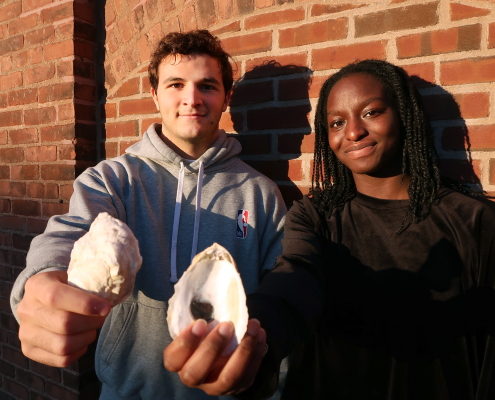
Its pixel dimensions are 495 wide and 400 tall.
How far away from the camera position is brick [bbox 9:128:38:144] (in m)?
2.36

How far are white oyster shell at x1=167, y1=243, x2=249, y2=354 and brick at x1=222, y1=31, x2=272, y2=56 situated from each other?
1339mm

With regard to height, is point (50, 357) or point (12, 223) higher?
point (12, 223)

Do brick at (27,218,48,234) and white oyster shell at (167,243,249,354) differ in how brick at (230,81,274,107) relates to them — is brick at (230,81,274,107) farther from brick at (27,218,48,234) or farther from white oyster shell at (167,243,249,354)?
brick at (27,218,48,234)

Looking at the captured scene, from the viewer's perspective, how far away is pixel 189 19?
1943mm

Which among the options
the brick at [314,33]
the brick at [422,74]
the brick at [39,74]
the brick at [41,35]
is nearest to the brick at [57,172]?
the brick at [39,74]

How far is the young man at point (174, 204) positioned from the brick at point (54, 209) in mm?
854

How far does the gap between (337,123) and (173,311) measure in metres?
0.98

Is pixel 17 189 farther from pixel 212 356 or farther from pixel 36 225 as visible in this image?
pixel 212 356

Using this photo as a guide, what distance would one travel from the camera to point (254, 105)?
1855 mm

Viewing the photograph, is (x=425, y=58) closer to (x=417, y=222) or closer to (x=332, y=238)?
(x=417, y=222)

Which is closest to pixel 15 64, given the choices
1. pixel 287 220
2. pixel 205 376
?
pixel 287 220

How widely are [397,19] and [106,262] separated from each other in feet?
5.18

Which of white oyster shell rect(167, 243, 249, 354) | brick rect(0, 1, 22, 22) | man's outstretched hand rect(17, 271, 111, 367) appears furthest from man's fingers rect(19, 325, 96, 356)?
brick rect(0, 1, 22, 22)

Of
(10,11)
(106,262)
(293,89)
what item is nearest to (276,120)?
(293,89)
